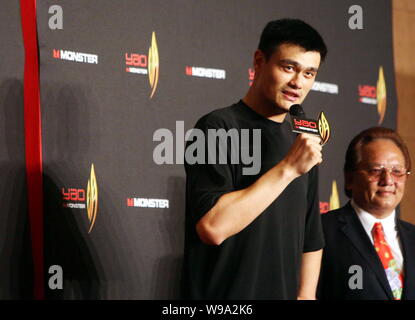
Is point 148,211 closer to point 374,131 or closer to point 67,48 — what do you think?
point 67,48

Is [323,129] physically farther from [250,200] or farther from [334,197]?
[334,197]

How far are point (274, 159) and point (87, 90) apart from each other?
1.08 meters

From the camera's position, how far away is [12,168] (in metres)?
2.58

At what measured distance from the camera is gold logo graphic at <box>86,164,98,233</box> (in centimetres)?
270

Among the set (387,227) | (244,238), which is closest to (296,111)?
(244,238)

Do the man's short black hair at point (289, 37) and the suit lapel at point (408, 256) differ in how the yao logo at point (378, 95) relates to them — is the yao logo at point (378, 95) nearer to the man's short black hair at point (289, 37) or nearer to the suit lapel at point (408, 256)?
the suit lapel at point (408, 256)

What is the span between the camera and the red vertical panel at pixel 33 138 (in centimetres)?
258

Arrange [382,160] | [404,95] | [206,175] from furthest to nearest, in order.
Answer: [404,95]
[382,160]
[206,175]

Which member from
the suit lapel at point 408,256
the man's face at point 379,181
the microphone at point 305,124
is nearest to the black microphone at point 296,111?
the microphone at point 305,124

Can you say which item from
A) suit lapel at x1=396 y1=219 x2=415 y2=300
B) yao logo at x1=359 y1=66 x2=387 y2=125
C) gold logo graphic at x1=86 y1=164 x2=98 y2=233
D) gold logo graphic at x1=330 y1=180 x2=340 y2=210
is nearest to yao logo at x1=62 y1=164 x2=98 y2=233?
gold logo graphic at x1=86 y1=164 x2=98 y2=233

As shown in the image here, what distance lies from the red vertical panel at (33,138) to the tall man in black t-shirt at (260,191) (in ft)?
2.90

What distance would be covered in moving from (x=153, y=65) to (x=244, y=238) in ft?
4.21

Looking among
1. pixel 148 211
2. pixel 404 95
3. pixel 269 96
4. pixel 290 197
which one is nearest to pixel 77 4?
pixel 148 211

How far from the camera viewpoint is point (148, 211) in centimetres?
287
